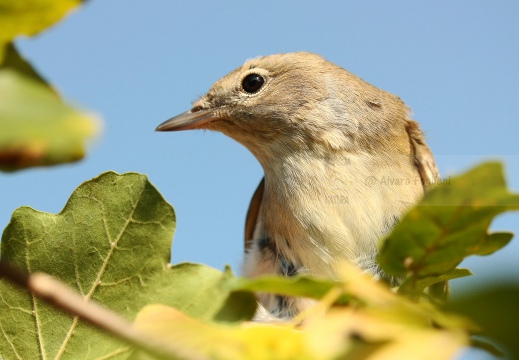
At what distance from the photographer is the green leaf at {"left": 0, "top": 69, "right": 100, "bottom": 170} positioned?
1.73 ft

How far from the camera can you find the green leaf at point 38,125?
1.73 feet

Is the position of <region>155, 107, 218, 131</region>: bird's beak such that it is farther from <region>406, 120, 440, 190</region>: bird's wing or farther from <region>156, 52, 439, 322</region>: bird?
<region>406, 120, 440, 190</region>: bird's wing

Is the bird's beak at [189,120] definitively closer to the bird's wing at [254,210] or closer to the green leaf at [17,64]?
the bird's wing at [254,210]

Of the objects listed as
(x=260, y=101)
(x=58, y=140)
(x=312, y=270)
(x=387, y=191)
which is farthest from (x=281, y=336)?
(x=260, y=101)

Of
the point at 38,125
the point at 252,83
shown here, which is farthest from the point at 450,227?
the point at 252,83

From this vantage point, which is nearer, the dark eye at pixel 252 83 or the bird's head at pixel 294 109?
the bird's head at pixel 294 109

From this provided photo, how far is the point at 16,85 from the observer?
1.87 feet

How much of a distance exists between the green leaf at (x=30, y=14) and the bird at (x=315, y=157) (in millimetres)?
2859

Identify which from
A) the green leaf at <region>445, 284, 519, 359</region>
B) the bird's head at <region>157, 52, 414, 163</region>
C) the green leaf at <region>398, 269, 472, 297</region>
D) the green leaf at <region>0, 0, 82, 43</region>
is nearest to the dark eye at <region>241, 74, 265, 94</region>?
the bird's head at <region>157, 52, 414, 163</region>

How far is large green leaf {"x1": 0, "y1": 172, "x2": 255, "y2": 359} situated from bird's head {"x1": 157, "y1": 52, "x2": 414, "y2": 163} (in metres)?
2.89

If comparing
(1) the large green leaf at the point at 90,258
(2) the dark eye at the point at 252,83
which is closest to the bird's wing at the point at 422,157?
(2) the dark eye at the point at 252,83

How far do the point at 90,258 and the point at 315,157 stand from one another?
293 cm

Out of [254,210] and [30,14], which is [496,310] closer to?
[30,14]

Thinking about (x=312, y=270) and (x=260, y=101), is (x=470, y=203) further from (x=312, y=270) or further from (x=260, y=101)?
(x=260, y=101)
